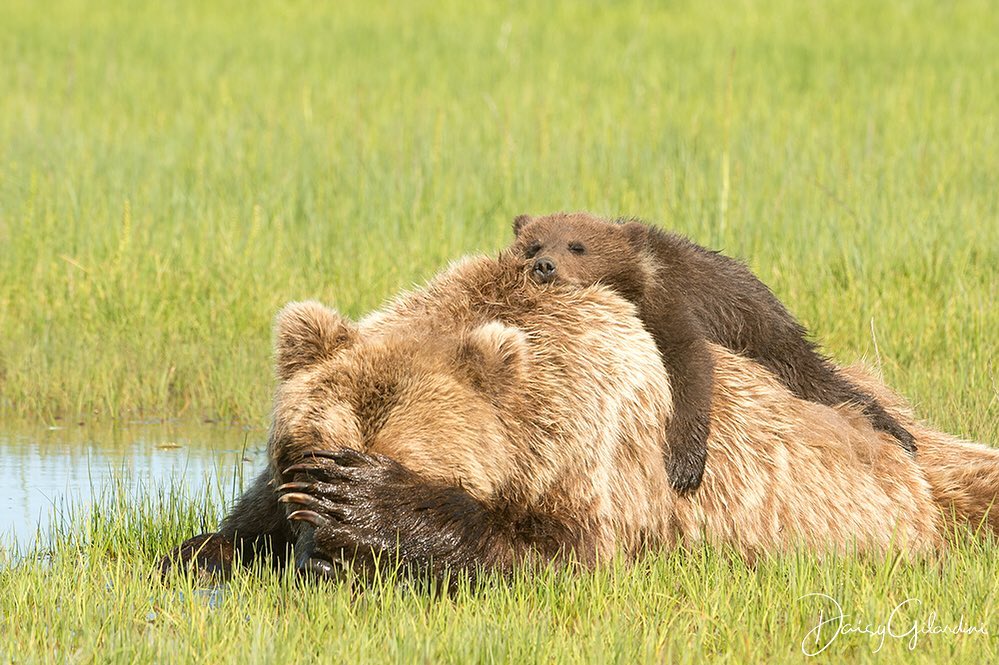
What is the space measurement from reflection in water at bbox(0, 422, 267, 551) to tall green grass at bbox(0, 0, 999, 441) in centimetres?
32

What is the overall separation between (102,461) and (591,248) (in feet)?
8.75

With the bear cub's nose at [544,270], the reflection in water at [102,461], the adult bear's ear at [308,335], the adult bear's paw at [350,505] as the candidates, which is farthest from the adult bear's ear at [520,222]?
the adult bear's paw at [350,505]

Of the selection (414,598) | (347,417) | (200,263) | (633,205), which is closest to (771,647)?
(414,598)

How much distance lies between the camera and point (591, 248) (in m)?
5.67

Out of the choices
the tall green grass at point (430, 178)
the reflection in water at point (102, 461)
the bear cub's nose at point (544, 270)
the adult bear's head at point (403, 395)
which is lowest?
the reflection in water at point (102, 461)

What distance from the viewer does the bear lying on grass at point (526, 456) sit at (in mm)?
4363

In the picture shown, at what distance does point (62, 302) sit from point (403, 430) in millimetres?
5096

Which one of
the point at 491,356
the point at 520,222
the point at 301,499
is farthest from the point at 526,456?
the point at 520,222

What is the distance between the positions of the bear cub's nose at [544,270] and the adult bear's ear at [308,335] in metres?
0.72

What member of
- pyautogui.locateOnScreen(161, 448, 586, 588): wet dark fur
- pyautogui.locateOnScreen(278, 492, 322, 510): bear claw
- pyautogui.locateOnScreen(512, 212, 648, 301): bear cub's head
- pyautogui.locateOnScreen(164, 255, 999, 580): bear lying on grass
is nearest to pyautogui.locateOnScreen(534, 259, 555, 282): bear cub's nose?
pyautogui.locateOnScreen(164, 255, 999, 580): bear lying on grass

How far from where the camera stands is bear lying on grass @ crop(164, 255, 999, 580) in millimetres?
4363

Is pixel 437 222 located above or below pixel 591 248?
below

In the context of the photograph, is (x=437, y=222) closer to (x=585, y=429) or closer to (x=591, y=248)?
(x=591, y=248)

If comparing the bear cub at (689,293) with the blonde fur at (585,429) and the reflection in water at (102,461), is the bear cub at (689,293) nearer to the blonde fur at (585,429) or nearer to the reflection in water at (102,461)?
the blonde fur at (585,429)
